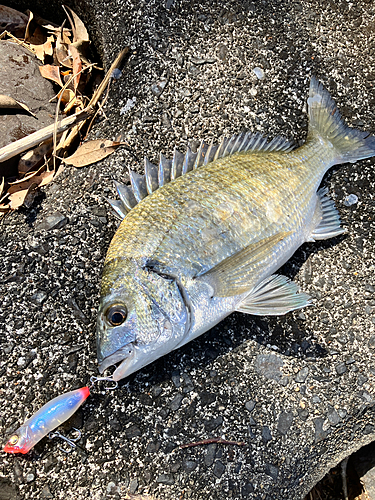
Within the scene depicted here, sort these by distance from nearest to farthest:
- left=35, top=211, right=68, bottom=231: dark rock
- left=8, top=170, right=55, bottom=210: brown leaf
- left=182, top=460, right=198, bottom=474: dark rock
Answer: left=182, top=460, right=198, bottom=474: dark rock → left=35, top=211, right=68, bottom=231: dark rock → left=8, top=170, right=55, bottom=210: brown leaf

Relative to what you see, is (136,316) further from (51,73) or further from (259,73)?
(51,73)

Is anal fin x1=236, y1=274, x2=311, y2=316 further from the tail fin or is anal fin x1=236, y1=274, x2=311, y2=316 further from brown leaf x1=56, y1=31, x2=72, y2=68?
brown leaf x1=56, y1=31, x2=72, y2=68

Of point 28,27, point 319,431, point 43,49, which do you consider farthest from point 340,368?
point 28,27

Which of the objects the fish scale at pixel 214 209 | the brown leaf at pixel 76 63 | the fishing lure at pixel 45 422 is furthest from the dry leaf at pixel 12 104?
the fishing lure at pixel 45 422

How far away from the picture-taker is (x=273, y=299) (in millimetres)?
2090

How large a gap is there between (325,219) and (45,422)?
1.97m

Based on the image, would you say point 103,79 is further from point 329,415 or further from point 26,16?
point 329,415

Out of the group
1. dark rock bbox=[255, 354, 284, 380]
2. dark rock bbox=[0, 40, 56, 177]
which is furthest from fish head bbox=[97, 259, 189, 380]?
dark rock bbox=[0, 40, 56, 177]

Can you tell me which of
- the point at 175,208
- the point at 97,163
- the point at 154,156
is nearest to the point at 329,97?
the point at 154,156

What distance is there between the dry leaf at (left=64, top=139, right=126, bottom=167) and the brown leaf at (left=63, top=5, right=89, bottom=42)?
91 cm

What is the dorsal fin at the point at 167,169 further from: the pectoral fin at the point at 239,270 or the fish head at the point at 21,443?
the fish head at the point at 21,443

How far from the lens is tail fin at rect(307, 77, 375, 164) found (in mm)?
2535

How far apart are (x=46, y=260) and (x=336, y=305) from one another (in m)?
1.80

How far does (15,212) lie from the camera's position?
2.44 meters
